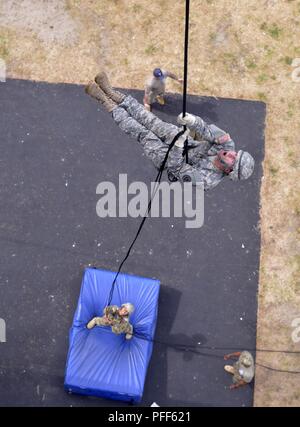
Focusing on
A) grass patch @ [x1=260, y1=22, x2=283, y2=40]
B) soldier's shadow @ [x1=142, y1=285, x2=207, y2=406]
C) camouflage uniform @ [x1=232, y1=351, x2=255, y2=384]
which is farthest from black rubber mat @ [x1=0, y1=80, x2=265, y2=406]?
grass patch @ [x1=260, y1=22, x2=283, y2=40]

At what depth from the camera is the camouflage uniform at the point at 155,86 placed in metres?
7.72

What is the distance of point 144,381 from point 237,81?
5787 millimetres

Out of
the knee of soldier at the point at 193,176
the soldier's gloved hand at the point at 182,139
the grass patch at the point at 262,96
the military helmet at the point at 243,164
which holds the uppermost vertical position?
the grass patch at the point at 262,96

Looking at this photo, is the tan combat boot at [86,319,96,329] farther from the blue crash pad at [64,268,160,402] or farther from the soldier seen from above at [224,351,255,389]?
the soldier seen from above at [224,351,255,389]

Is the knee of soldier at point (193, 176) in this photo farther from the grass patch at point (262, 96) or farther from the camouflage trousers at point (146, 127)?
the grass patch at point (262, 96)

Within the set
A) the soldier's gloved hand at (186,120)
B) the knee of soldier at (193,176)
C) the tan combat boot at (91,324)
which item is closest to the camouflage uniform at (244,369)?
the tan combat boot at (91,324)

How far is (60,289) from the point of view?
7738 millimetres

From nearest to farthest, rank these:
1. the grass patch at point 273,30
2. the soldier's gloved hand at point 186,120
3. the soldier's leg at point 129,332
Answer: the soldier's gloved hand at point 186,120 → the soldier's leg at point 129,332 → the grass patch at point 273,30

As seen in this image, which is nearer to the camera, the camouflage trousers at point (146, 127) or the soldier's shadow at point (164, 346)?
the camouflage trousers at point (146, 127)

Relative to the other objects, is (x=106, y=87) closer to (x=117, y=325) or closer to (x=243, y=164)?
(x=243, y=164)

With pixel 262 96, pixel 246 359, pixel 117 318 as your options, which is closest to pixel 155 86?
pixel 262 96

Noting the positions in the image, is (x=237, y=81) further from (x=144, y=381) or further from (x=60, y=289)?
(x=144, y=381)

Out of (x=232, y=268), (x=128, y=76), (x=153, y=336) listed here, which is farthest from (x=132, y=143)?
(x=153, y=336)

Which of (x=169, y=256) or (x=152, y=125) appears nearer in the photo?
(x=152, y=125)
